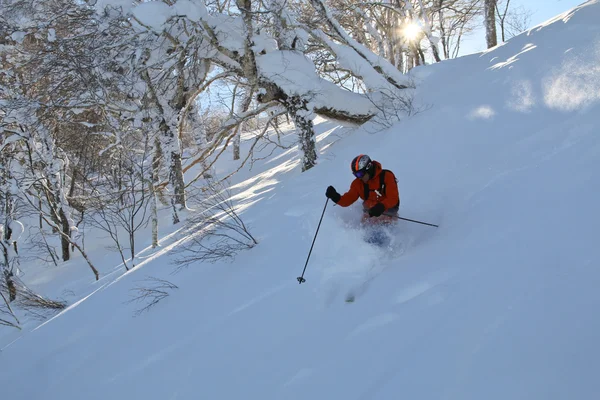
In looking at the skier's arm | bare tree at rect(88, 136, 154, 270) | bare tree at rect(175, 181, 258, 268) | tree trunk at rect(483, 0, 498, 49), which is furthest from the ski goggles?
tree trunk at rect(483, 0, 498, 49)

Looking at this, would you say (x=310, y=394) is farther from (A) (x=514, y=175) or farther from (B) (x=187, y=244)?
(B) (x=187, y=244)

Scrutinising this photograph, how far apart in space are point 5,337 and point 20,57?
771 cm

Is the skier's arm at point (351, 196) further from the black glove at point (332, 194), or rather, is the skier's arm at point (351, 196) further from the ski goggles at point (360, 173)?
the ski goggles at point (360, 173)

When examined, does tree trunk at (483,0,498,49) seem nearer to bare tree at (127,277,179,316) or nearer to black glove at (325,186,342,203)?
black glove at (325,186,342,203)

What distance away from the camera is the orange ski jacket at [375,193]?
4.09 meters

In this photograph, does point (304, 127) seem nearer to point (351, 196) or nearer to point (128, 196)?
point (351, 196)

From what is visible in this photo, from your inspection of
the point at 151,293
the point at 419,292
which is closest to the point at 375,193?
the point at 419,292

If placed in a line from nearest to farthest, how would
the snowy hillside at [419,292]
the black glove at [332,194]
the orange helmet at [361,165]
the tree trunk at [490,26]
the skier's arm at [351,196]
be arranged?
1. the snowy hillside at [419,292]
2. the orange helmet at [361,165]
3. the black glove at [332,194]
4. the skier's arm at [351,196]
5. the tree trunk at [490,26]

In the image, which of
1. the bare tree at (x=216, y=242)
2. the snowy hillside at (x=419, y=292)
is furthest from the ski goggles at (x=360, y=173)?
the bare tree at (x=216, y=242)

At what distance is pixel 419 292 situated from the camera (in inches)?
111

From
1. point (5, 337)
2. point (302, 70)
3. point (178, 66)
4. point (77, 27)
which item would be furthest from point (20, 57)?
point (302, 70)

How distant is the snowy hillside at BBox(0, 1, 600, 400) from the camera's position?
2.13 metres

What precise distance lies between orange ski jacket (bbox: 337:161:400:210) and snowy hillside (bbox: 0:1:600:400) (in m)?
0.36

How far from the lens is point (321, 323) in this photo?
10.2 feet
